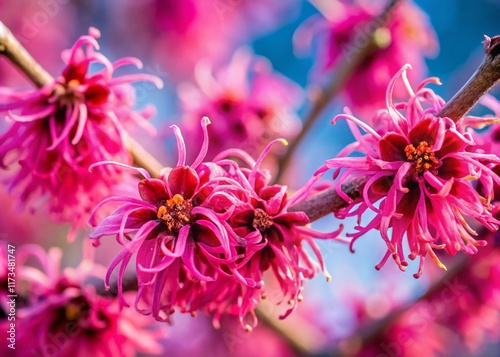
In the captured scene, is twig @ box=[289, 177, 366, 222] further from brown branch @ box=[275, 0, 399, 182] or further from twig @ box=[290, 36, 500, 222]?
brown branch @ box=[275, 0, 399, 182]

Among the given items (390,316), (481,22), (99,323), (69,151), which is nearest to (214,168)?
(69,151)

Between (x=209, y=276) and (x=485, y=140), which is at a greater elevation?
(x=485, y=140)

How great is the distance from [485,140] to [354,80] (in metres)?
1.23

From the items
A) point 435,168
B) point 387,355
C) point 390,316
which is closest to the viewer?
point 435,168

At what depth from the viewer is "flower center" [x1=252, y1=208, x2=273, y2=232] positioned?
4.72ft

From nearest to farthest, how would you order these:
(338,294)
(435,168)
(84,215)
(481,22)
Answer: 1. (435,168)
2. (84,215)
3. (338,294)
4. (481,22)

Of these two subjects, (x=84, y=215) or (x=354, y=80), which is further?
(x=354, y=80)

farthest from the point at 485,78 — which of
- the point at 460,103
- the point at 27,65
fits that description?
the point at 27,65

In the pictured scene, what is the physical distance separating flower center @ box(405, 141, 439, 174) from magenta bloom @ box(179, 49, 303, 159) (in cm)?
126

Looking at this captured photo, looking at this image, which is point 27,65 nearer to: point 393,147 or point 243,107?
point 393,147

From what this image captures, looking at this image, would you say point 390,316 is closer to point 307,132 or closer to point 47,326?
point 307,132

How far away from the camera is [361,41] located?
260 cm

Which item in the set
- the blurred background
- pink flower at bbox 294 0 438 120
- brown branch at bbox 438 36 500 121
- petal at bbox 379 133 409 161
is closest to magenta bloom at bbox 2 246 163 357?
the blurred background

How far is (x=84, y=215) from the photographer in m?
1.92
